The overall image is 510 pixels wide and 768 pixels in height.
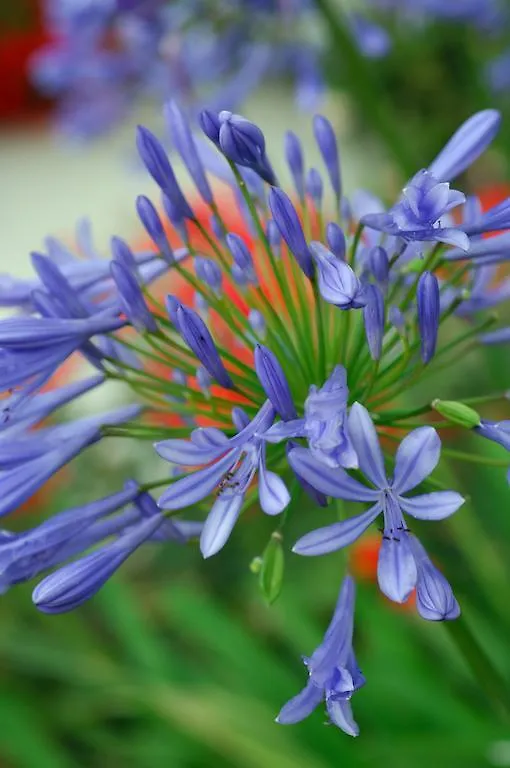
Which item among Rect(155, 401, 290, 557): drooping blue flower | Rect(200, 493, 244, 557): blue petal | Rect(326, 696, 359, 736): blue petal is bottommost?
Rect(326, 696, 359, 736): blue petal

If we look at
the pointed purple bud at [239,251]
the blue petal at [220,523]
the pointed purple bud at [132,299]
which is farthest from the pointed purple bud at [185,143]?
the blue petal at [220,523]

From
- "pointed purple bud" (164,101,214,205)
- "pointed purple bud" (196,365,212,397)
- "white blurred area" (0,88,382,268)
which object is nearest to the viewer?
"pointed purple bud" (196,365,212,397)

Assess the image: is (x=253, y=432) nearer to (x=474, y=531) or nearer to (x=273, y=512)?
(x=273, y=512)

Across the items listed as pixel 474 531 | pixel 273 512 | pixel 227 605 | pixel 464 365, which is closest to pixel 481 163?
pixel 464 365

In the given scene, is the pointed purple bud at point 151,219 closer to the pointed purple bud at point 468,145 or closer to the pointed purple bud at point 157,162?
the pointed purple bud at point 157,162

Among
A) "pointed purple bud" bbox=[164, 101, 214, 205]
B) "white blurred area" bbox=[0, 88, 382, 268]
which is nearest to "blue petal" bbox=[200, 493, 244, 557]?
"pointed purple bud" bbox=[164, 101, 214, 205]

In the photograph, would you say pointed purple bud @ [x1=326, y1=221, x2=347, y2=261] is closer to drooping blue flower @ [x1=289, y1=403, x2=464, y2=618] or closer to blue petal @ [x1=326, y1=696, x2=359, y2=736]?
drooping blue flower @ [x1=289, y1=403, x2=464, y2=618]
